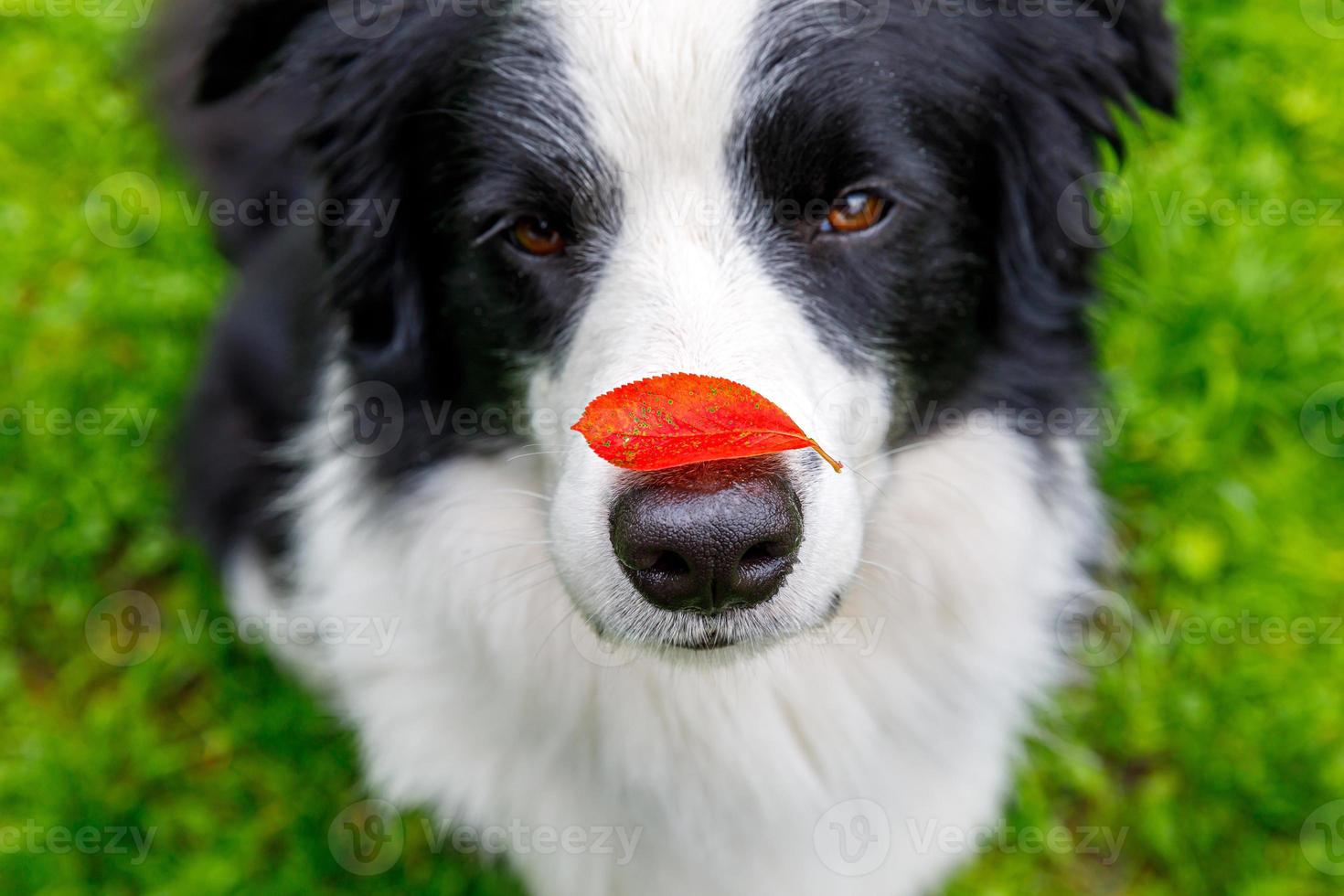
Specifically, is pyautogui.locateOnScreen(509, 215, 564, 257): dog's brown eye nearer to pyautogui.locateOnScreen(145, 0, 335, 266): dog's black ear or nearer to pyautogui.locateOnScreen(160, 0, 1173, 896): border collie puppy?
pyautogui.locateOnScreen(160, 0, 1173, 896): border collie puppy

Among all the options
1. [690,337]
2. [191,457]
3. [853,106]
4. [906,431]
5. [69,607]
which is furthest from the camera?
[69,607]

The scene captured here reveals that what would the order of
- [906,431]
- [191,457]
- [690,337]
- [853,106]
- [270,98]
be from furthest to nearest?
[191,457] < [270,98] < [906,431] < [853,106] < [690,337]

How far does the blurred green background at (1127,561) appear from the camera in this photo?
336 centimetres

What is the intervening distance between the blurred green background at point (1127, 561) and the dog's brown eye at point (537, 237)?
1890mm

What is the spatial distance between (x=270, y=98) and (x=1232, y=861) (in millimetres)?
3436

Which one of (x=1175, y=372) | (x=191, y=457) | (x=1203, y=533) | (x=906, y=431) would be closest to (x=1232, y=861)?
(x=1203, y=533)

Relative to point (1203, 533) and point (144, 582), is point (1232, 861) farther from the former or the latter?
point (144, 582)

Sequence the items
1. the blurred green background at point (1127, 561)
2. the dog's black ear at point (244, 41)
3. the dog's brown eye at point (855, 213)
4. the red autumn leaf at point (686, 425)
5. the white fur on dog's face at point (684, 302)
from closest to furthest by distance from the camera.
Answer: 1. the red autumn leaf at point (686, 425)
2. the white fur on dog's face at point (684, 302)
3. the dog's brown eye at point (855, 213)
4. the dog's black ear at point (244, 41)
5. the blurred green background at point (1127, 561)

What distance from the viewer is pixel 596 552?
1945mm

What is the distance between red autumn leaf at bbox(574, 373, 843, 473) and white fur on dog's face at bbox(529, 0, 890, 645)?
7 centimetres

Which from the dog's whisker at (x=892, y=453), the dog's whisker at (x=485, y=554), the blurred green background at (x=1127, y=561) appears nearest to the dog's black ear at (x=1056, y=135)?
the dog's whisker at (x=892, y=453)

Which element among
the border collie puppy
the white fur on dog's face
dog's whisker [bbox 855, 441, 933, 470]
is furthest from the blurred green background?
the white fur on dog's face

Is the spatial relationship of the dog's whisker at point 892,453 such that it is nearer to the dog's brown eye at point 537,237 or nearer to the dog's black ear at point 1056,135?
the dog's black ear at point 1056,135

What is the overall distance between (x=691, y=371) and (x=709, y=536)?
0.29 meters
